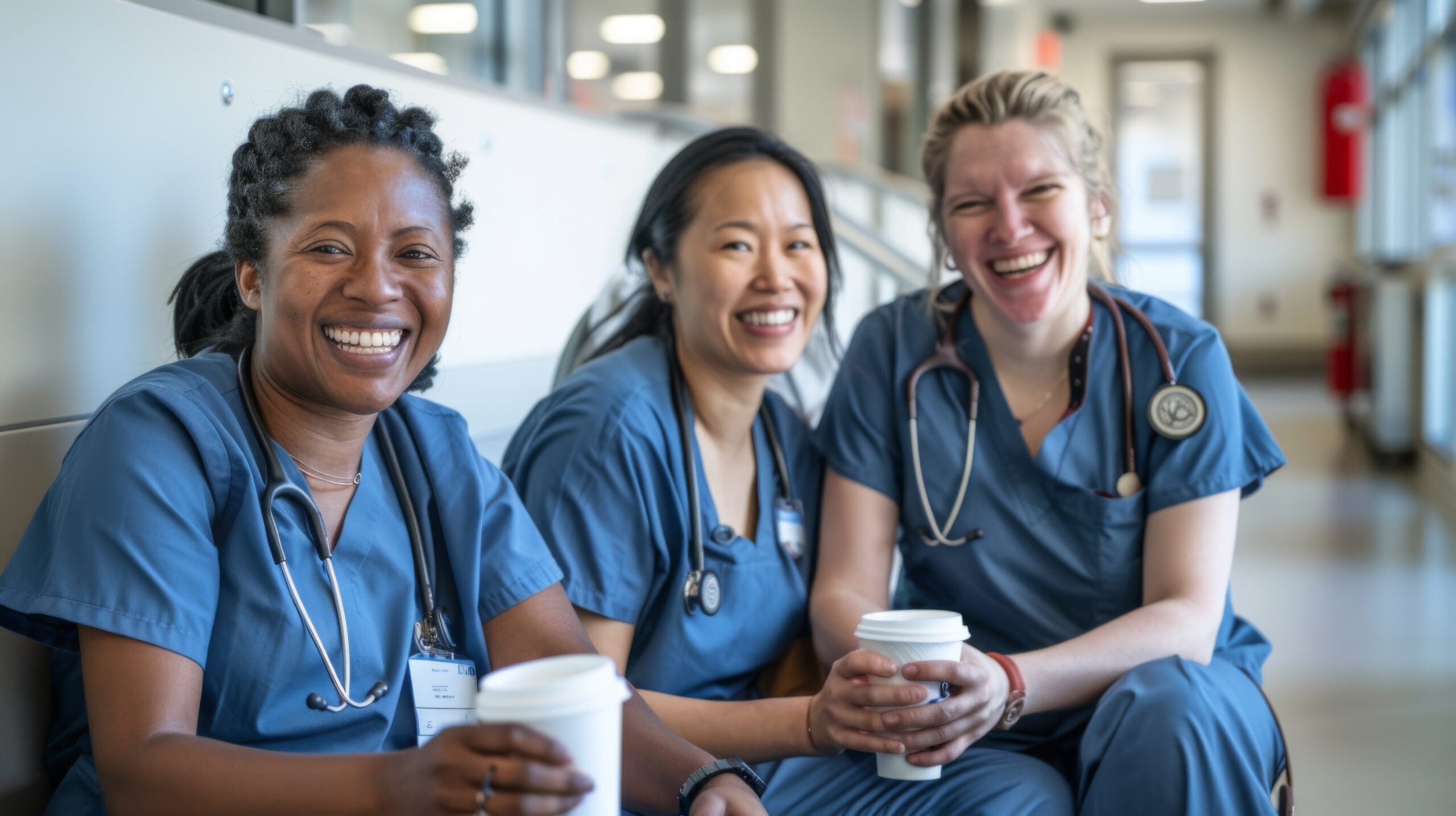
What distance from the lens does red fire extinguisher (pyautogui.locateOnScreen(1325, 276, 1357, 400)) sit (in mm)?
7641

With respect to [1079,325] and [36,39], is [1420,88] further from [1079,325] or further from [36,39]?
[36,39]

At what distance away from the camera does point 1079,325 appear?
1.76m

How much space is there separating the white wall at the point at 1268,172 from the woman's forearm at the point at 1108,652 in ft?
35.8

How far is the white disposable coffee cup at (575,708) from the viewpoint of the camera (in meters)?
0.83

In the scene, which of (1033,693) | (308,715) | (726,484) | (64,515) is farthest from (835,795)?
(64,515)

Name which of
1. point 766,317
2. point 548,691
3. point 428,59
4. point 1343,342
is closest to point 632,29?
point 428,59

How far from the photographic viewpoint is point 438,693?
4.20 ft

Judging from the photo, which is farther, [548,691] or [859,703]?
[859,703]

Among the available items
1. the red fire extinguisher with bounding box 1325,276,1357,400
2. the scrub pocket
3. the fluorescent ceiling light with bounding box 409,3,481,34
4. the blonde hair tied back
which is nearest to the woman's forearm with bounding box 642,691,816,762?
the scrub pocket

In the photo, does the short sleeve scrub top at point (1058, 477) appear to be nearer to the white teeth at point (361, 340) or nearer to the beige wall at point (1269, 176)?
the white teeth at point (361, 340)

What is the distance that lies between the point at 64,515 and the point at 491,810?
1.53 feet

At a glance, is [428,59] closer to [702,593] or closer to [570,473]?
[570,473]

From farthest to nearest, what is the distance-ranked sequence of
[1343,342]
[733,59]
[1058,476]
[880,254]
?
[1343,342]
[733,59]
[880,254]
[1058,476]

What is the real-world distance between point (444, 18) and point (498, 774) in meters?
2.81
